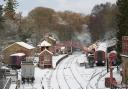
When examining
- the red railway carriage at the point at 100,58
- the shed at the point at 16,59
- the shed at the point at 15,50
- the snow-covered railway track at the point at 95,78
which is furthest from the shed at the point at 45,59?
the snow-covered railway track at the point at 95,78

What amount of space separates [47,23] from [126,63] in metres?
135

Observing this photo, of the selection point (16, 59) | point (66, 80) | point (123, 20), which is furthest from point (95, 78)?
point (16, 59)

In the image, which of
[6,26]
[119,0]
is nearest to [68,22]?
[6,26]

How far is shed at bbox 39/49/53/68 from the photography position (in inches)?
2412

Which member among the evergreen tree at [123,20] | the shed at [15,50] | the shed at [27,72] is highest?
the evergreen tree at [123,20]

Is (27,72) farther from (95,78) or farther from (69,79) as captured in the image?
(95,78)

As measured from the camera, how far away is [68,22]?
195875mm

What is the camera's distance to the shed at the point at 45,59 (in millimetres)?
61263

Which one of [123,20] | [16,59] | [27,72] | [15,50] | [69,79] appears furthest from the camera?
[15,50]

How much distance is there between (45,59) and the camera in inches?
2429

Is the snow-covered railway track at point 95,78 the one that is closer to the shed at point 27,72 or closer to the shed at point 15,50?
the shed at point 27,72

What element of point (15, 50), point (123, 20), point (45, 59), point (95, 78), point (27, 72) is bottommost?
point (95, 78)

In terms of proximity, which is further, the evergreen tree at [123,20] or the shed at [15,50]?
the shed at [15,50]

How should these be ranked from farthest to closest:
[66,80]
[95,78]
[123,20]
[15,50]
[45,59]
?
[15,50] < [45,59] < [123,20] < [95,78] < [66,80]
